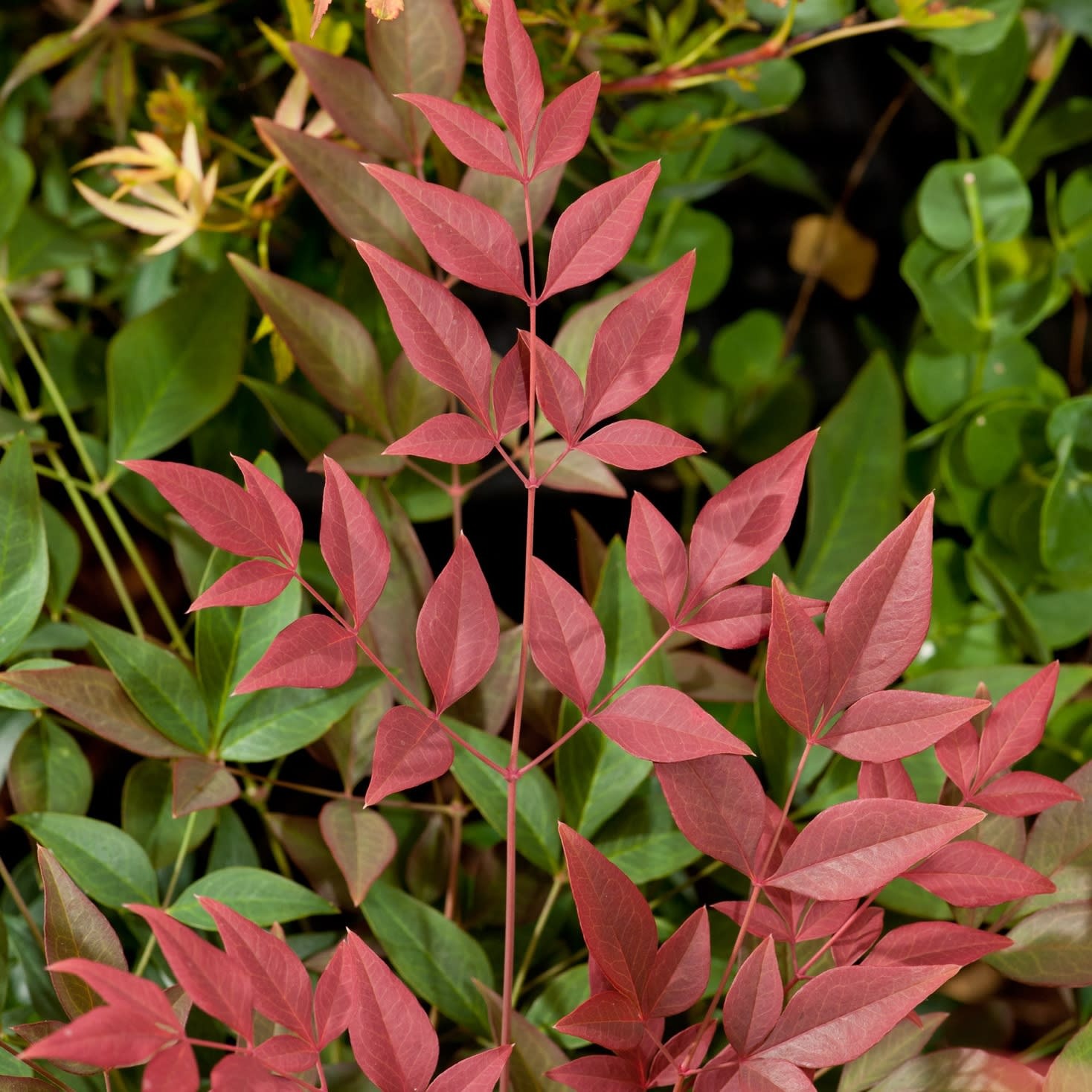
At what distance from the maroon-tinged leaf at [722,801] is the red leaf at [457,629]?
63 mm

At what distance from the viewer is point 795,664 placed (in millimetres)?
276

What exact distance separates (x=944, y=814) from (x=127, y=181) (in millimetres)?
408

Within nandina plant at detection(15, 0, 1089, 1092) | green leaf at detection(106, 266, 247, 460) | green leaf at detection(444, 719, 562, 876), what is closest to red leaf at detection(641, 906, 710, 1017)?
nandina plant at detection(15, 0, 1089, 1092)

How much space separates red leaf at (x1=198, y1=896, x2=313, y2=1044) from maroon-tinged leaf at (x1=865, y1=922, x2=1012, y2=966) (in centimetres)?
16

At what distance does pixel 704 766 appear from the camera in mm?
298

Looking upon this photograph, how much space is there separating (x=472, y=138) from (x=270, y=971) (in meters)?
0.23

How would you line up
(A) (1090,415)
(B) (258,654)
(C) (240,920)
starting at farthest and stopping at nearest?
(A) (1090,415) < (B) (258,654) < (C) (240,920)

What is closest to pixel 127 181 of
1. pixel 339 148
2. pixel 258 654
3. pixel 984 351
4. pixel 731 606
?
pixel 339 148

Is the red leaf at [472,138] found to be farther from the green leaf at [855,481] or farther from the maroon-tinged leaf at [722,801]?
the green leaf at [855,481]

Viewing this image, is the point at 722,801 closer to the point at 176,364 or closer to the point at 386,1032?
the point at 386,1032

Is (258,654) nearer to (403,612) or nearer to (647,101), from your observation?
(403,612)

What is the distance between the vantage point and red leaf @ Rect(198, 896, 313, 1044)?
26cm

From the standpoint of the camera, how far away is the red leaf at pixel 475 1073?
0.86 feet

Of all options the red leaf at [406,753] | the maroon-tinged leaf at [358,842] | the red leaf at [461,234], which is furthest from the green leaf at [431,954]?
the red leaf at [461,234]
